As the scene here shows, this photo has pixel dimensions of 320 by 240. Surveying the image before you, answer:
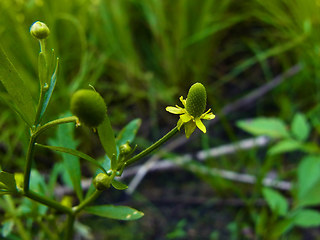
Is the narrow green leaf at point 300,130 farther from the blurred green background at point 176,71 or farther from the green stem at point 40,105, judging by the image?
the green stem at point 40,105

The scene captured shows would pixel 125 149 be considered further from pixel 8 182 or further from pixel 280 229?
pixel 280 229

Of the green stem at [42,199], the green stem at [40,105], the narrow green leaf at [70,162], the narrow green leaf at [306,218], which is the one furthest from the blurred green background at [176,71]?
the green stem at [40,105]

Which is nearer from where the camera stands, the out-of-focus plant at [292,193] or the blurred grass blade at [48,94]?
the blurred grass blade at [48,94]

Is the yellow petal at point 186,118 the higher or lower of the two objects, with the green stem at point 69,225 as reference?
higher

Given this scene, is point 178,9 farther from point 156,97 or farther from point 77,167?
point 77,167

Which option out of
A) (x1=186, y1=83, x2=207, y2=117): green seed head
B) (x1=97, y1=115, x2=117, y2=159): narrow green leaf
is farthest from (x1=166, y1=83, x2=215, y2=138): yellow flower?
(x1=97, y1=115, x2=117, y2=159): narrow green leaf

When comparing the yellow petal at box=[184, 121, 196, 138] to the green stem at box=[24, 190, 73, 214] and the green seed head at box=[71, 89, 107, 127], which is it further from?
the green stem at box=[24, 190, 73, 214]
